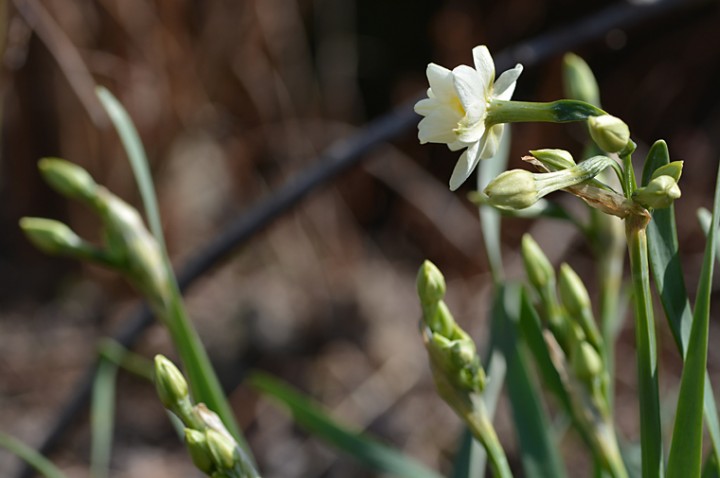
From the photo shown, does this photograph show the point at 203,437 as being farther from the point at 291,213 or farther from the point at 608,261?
the point at 291,213

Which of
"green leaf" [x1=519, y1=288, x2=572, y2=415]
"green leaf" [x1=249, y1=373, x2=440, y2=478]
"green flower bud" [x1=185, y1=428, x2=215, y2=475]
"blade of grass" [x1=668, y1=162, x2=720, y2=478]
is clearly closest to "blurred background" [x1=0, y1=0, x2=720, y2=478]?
"green leaf" [x1=249, y1=373, x2=440, y2=478]

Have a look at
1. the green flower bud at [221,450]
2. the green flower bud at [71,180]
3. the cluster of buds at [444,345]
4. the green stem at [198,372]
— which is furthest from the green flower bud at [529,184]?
the green flower bud at [71,180]

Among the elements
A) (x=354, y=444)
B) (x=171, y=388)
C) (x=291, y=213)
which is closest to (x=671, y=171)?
(x=171, y=388)

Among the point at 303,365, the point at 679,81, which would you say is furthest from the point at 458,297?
the point at 679,81

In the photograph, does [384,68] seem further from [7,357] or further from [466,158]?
[466,158]

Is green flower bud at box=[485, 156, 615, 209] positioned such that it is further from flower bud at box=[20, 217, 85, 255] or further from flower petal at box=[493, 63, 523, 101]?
flower bud at box=[20, 217, 85, 255]

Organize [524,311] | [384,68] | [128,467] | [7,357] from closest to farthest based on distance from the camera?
1. [524,311]
2. [128,467]
3. [7,357]
4. [384,68]
